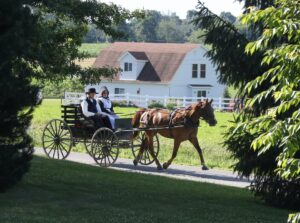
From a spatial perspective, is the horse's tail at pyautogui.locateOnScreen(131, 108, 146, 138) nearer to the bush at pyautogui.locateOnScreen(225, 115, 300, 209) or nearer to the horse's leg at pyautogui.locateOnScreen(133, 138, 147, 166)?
the horse's leg at pyautogui.locateOnScreen(133, 138, 147, 166)

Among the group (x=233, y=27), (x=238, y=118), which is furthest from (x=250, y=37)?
(x=238, y=118)

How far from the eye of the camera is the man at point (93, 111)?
2172 cm

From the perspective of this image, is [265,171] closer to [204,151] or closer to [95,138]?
[95,138]

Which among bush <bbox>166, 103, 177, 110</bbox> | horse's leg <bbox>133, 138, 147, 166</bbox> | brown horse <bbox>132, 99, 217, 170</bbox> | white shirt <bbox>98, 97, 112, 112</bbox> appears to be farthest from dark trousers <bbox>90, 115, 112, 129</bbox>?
bush <bbox>166, 103, 177, 110</bbox>

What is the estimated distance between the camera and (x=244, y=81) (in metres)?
14.0

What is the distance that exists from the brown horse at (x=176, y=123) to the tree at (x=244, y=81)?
720 centimetres

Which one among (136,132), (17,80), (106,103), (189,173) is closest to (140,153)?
(136,132)

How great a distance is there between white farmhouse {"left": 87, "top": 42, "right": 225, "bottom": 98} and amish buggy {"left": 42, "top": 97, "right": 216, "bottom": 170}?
166ft

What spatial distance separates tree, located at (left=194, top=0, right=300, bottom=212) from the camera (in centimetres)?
1372

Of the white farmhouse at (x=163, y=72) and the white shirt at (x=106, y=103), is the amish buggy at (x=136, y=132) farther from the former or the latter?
the white farmhouse at (x=163, y=72)

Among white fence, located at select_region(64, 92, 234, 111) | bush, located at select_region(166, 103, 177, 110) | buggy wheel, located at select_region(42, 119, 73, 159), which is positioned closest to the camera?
buggy wheel, located at select_region(42, 119, 73, 159)

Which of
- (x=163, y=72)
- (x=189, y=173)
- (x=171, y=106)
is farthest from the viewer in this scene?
(x=163, y=72)

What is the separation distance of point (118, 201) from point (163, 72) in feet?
206

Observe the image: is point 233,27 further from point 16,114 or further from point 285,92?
point 285,92
